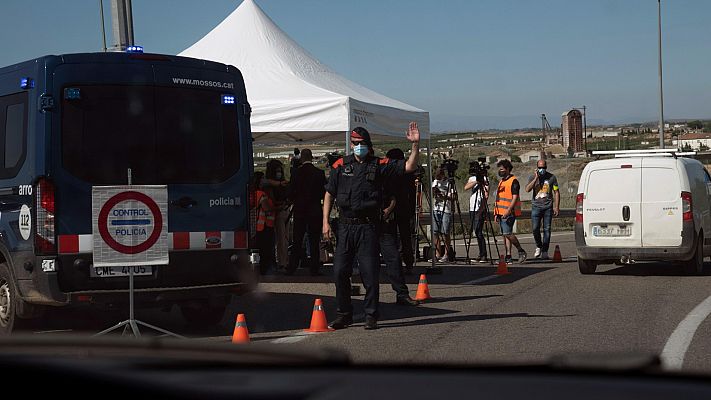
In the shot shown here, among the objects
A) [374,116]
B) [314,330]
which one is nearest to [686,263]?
[374,116]

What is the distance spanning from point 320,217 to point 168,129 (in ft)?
22.7

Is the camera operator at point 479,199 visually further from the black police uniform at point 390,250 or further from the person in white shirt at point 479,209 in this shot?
the black police uniform at point 390,250

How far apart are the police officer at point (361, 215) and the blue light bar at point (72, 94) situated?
9.27 feet

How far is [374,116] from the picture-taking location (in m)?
16.8

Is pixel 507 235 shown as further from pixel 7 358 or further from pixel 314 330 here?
pixel 7 358

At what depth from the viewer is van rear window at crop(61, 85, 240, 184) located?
30.1 ft

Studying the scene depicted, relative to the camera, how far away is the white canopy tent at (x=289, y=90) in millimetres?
16031

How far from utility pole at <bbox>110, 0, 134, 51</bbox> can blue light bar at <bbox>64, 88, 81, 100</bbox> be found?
5.34m

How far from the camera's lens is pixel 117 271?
9.40 m

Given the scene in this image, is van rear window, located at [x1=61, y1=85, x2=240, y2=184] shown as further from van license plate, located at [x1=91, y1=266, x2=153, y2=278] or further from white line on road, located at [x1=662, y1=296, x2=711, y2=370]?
white line on road, located at [x1=662, y1=296, x2=711, y2=370]

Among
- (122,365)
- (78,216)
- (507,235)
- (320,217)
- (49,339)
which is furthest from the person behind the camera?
(507,235)

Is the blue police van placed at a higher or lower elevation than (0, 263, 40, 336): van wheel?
higher

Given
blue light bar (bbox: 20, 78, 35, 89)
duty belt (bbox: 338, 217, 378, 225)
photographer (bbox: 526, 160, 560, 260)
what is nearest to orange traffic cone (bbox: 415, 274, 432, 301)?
duty belt (bbox: 338, 217, 378, 225)

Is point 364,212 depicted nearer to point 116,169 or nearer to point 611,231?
point 116,169
